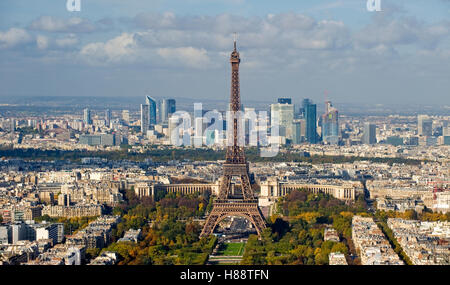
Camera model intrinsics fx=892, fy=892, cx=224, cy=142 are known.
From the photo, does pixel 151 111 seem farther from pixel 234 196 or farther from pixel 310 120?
pixel 234 196

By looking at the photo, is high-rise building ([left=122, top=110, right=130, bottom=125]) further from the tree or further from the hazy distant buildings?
the tree

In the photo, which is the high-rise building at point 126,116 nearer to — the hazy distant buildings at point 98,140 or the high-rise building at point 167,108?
the high-rise building at point 167,108

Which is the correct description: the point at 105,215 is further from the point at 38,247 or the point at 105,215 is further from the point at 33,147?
the point at 33,147

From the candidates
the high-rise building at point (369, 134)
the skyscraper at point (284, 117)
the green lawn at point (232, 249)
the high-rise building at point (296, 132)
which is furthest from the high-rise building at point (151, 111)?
the green lawn at point (232, 249)

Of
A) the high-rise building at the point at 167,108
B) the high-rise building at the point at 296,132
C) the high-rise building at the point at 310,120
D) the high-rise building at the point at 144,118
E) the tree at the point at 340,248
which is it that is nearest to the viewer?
the tree at the point at 340,248
